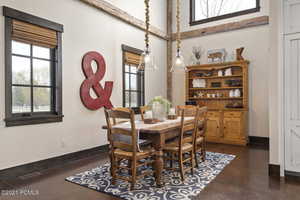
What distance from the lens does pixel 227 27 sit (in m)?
5.59

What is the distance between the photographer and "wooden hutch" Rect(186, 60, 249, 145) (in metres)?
5.02

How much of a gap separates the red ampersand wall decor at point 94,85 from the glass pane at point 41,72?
63 cm

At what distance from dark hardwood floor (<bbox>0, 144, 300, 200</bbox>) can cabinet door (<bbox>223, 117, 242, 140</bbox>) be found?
142 cm

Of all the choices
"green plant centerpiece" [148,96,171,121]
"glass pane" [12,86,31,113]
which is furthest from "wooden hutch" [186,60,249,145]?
"glass pane" [12,86,31,113]

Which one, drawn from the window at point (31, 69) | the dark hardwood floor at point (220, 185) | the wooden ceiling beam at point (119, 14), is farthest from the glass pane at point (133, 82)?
the dark hardwood floor at point (220, 185)

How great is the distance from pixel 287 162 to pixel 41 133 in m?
3.77

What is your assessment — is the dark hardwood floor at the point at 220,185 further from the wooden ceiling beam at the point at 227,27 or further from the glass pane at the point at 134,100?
the wooden ceiling beam at the point at 227,27

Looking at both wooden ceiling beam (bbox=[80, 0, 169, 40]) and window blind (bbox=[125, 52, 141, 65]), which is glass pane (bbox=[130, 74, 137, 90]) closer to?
window blind (bbox=[125, 52, 141, 65])

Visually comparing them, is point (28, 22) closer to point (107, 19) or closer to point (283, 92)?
point (107, 19)

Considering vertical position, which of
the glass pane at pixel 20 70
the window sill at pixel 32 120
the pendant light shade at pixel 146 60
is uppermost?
the pendant light shade at pixel 146 60

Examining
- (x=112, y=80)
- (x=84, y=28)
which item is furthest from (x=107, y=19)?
(x=112, y=80)

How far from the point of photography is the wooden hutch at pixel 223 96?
5.02 meters

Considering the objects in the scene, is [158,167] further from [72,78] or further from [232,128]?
[232,128]

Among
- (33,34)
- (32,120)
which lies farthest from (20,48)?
(32,120)
